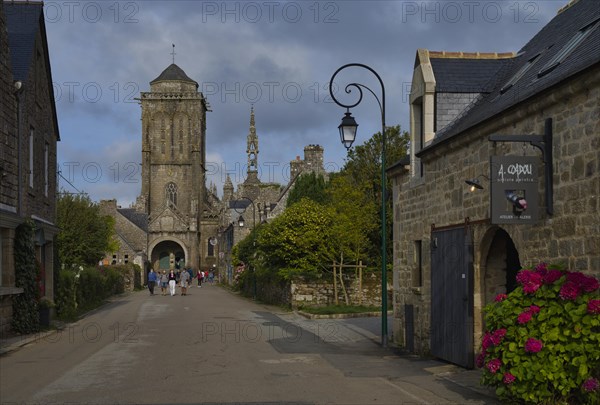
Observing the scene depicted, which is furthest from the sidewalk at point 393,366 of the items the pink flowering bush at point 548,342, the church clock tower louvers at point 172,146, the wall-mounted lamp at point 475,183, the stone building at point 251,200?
the church clock tower louvers at point 172,146

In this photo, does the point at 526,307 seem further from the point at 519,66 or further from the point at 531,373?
the point at 519,66

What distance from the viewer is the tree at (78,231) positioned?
41884mm

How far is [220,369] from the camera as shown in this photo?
Result: 12.3 metres

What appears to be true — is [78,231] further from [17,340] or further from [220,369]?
[220,369]

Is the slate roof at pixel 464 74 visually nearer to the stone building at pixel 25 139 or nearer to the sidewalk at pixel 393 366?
the sidewalk at pixel 393 366

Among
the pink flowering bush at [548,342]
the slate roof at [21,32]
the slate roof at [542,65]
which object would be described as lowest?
the pink flowering bush at [548,342]

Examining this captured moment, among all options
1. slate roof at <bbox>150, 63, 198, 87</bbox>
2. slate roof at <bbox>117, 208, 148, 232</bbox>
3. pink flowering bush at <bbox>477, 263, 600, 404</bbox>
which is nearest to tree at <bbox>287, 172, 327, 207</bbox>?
pink flowering bush at <bbox>477, 263, 600, 404</bbox>

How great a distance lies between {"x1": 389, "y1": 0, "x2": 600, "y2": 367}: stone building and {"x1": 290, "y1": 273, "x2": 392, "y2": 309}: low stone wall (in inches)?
481

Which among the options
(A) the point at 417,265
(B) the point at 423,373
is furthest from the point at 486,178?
(A) the point at 417,265

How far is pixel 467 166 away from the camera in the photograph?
1277cm

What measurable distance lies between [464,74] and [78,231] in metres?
31.3

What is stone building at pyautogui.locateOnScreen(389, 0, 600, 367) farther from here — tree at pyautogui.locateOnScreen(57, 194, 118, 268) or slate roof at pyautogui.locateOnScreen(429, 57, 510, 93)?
tree at pyautogui.locateOnScreen(57, 194, 118, 268)

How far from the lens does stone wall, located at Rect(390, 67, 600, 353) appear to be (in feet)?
29.3

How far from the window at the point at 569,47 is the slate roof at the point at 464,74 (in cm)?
311
